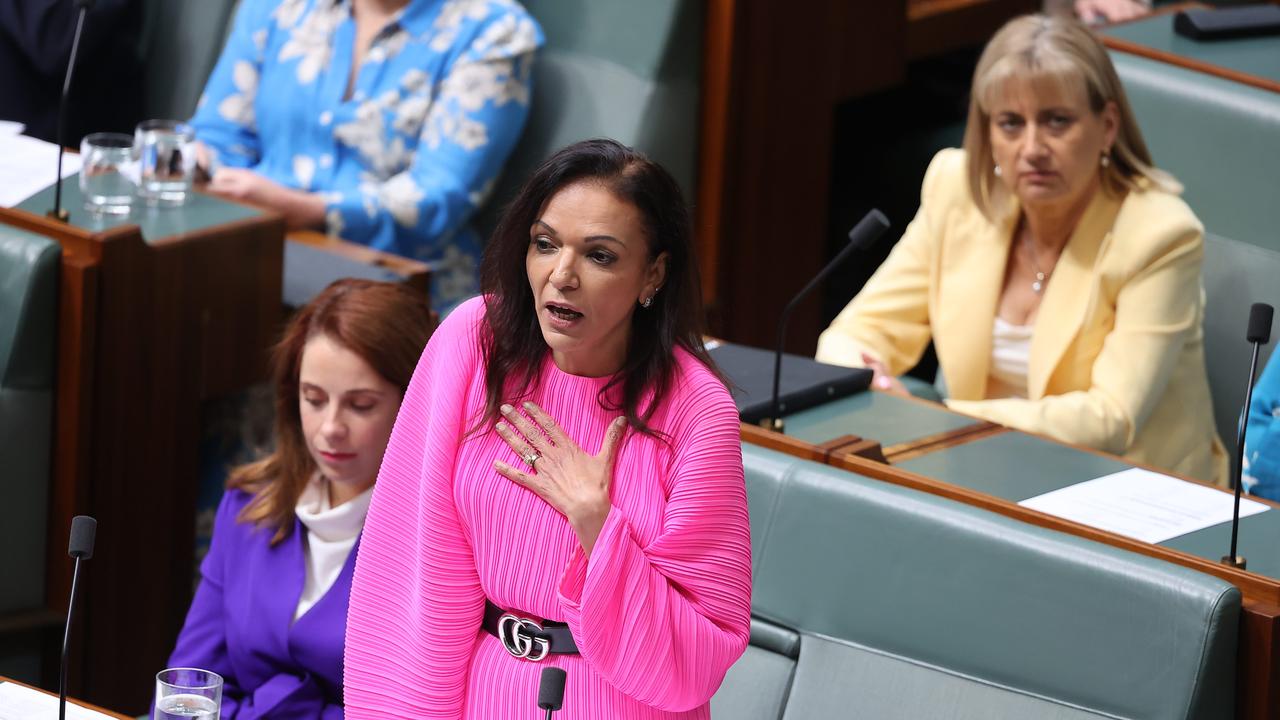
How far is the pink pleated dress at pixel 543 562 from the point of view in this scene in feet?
5.16

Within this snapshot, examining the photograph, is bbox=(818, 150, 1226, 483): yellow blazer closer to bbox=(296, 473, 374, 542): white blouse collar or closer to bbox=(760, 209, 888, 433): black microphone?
bbox=(760, 209, 888, 433): black microphone

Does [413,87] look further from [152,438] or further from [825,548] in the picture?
[825,548]

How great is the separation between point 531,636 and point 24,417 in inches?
47.9

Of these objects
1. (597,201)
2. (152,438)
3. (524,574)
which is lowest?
(152,438)

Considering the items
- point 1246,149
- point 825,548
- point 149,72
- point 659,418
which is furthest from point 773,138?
point 659,418

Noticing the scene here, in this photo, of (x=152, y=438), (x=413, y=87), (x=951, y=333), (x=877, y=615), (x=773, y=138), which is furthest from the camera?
(x=773, y=138)

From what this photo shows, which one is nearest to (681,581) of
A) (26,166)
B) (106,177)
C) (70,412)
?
(70,412)

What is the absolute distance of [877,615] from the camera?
212 cm

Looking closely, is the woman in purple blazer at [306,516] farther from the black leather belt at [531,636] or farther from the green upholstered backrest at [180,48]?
the green upholstered backrest at [180,48]

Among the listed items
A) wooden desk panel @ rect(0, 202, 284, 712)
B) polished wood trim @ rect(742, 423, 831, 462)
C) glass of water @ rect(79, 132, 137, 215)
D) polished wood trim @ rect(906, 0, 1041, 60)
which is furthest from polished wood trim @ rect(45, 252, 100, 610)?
polished wood trim @ rect(906, 0, 1041, 60)

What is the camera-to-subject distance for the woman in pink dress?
5.19ft

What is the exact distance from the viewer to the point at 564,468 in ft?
5.27

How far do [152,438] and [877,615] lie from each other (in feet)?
3.87

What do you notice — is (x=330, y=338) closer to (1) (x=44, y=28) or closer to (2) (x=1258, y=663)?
(2) (x=1258, y=663)
